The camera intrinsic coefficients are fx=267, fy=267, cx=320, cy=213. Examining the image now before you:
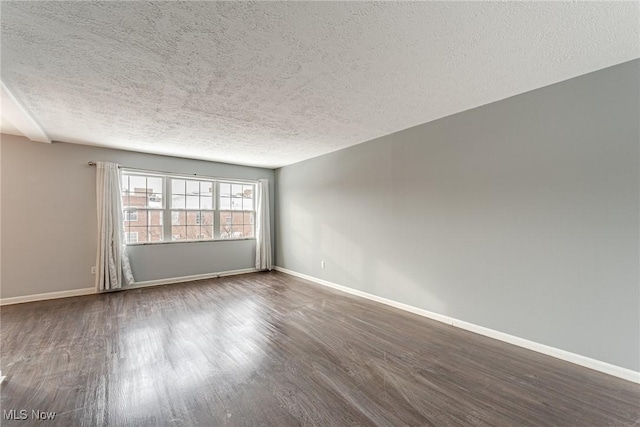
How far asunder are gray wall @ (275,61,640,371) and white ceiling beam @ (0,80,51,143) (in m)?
4.21

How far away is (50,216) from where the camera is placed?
4250 mm

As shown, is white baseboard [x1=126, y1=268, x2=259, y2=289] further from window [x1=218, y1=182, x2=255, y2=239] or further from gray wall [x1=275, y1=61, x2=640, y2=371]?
gray wall [x1=275, y1=61, x2=640, y2=371]

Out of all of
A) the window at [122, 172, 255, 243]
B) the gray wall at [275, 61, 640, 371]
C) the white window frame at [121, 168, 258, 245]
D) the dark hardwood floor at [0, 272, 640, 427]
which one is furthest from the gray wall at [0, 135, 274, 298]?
the gray wall at [275, 61, 640, 371]

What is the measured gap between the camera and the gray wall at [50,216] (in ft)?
13.1

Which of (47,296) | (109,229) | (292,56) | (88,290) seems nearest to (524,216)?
(292,56)

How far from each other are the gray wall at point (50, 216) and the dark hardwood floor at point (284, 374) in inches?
30.9

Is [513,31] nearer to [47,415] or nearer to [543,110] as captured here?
[543,110]

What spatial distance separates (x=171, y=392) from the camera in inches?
77.2

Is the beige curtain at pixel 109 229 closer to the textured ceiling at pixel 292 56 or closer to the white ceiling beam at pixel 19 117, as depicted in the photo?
the white ceiling beam at pixel 19 117

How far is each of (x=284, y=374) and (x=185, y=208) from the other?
14.7ft

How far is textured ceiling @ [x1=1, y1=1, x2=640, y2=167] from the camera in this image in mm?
1621

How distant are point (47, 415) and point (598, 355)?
4.15 meters

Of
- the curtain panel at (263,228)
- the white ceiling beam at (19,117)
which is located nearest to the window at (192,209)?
the curtain panel at (263,228)

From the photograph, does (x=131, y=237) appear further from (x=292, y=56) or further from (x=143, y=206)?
(x=292, y=56)
